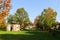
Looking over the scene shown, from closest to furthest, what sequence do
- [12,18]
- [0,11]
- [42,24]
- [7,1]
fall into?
[0,11] → [7,1] → [42,24] → [12,18]

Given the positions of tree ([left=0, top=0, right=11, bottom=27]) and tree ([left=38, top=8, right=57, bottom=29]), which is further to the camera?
tree ([left=38, top=8, right=57, bottom=29])

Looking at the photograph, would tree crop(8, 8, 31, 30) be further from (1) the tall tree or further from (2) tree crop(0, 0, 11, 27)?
(2) tree crop(0, 0, 11, 27)

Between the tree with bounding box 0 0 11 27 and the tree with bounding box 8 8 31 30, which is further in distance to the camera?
the tree with bounding box 8 8 31 30

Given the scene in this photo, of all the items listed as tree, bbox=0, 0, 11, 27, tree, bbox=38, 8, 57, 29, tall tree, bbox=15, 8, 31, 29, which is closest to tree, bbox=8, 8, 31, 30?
tall tree, bbox=15, 8, 31, 29

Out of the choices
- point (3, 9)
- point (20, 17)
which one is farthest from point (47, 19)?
point (3, 9)

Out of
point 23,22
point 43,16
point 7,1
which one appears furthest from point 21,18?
point 7,1

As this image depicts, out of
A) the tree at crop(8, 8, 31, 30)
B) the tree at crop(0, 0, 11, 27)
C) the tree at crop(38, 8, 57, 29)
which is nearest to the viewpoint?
the tree at crop(0, 0, 11, 27)

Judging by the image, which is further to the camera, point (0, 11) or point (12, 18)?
point (12, 18)

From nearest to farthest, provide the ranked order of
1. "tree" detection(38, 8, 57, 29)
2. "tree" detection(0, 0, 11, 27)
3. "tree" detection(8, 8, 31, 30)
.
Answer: "tree" detection(0, 0, 11, 27) < "tree" detection(38, 8, 57, 29) < "tree" detection(8, 8, 31, 30)

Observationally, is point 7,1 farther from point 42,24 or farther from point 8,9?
point 42,24

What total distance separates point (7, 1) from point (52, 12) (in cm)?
6273

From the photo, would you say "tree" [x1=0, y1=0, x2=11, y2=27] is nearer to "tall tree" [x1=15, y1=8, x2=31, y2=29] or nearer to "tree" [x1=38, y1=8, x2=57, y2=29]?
"tree" [x1=38, y1=8, x2=57, y2=29]

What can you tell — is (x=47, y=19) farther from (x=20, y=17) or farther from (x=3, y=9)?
(x=3, y=9)

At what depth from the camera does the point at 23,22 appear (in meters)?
94.0
